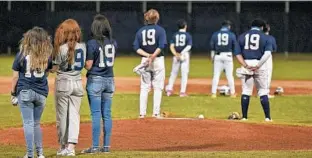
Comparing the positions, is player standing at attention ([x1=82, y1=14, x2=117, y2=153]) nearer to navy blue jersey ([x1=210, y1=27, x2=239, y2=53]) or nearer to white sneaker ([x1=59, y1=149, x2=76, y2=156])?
white sneaker ([x1=59, y1=149, x2=76, y2=156])

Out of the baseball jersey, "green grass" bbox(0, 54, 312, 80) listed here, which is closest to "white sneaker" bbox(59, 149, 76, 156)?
the baseball jersey

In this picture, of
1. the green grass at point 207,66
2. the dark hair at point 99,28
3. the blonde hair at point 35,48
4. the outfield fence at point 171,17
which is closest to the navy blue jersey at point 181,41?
the green grass at point 207,66

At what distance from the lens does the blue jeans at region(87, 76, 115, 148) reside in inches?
434

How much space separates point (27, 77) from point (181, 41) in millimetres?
13024

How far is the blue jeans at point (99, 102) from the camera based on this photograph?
11.0 m

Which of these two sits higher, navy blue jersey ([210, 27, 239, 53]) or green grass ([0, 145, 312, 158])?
navy blue jersey ([210, 27, 239, 53])

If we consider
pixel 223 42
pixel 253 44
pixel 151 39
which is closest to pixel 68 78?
pixel 151 39

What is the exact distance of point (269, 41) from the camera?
16.1 m

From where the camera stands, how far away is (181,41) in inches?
897

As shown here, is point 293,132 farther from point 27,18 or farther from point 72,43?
point 27,18

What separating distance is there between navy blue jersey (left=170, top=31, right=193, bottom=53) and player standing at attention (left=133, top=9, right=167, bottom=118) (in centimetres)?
686

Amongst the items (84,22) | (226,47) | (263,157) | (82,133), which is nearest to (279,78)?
(226,47)

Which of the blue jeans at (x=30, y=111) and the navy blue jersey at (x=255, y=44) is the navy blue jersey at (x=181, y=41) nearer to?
the navy blue jersey at (x=255, y=44)

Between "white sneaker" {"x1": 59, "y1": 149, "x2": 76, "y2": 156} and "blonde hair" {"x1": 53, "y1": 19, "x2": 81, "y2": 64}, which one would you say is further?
"white sneaker" {"x1": 59, "y1": 149, "x2": 76, "y2": 156}
